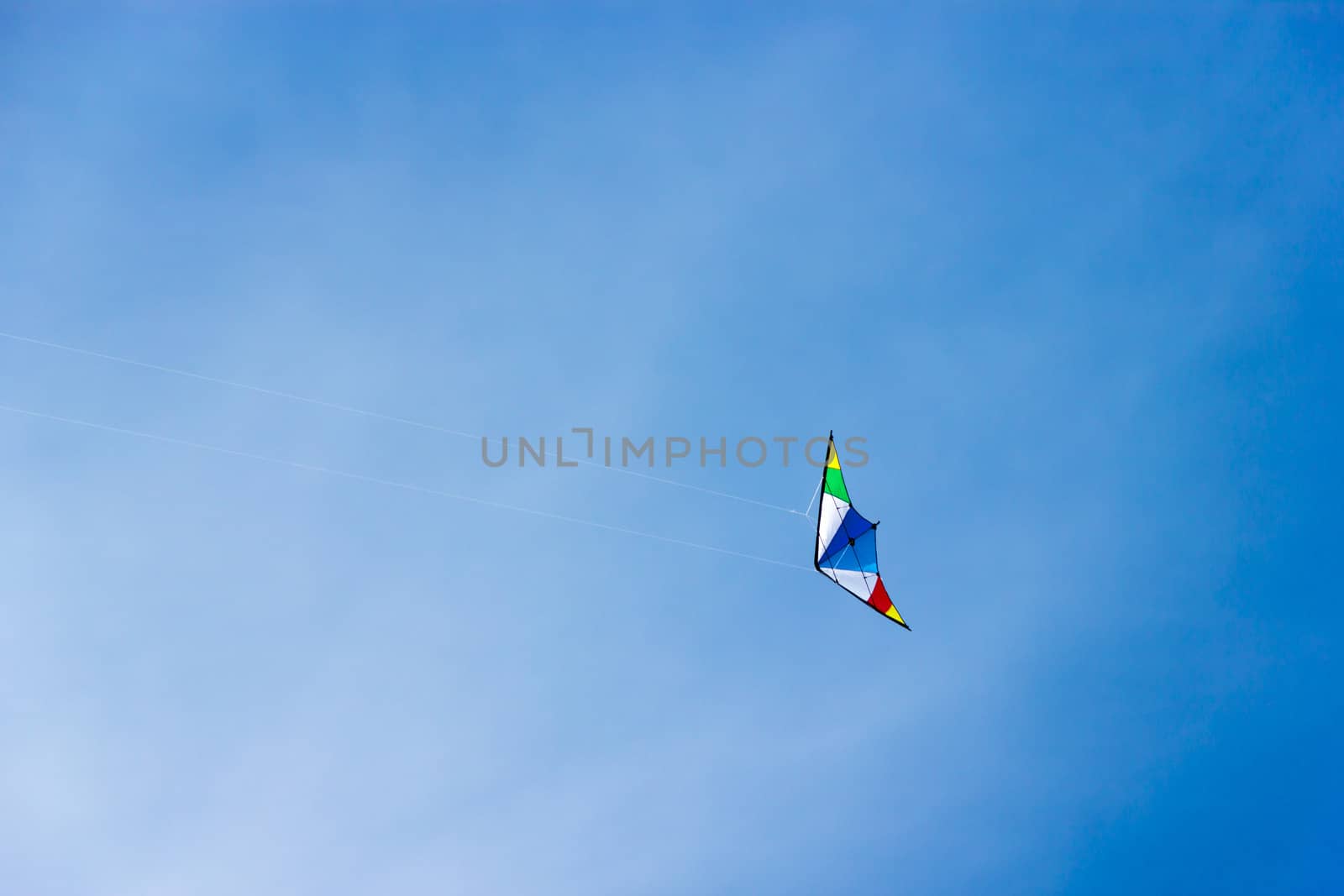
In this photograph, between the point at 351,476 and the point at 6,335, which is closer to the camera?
the point at 6,335

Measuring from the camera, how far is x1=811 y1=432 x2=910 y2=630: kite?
17688 millimetres

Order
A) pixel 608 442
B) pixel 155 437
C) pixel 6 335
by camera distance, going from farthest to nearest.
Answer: pixel 608 442
pixel 155 437
pixel 6 335

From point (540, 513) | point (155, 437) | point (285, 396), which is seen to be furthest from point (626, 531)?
point (155, 437)

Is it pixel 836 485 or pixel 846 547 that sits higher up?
pixel 836 485

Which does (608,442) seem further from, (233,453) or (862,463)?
(233,453)

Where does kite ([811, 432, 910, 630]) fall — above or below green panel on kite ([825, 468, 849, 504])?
below

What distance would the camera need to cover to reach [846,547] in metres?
18.0

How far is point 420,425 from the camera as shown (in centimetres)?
1989

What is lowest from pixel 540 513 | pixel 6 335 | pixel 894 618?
pixel 894 618

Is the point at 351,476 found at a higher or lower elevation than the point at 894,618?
higher

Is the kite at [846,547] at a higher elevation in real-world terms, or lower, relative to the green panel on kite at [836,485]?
lower

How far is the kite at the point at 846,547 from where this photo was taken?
17.7 metres

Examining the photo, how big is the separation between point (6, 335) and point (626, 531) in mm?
12956

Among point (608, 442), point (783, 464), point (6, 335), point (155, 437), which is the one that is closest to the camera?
point (6, 335)
